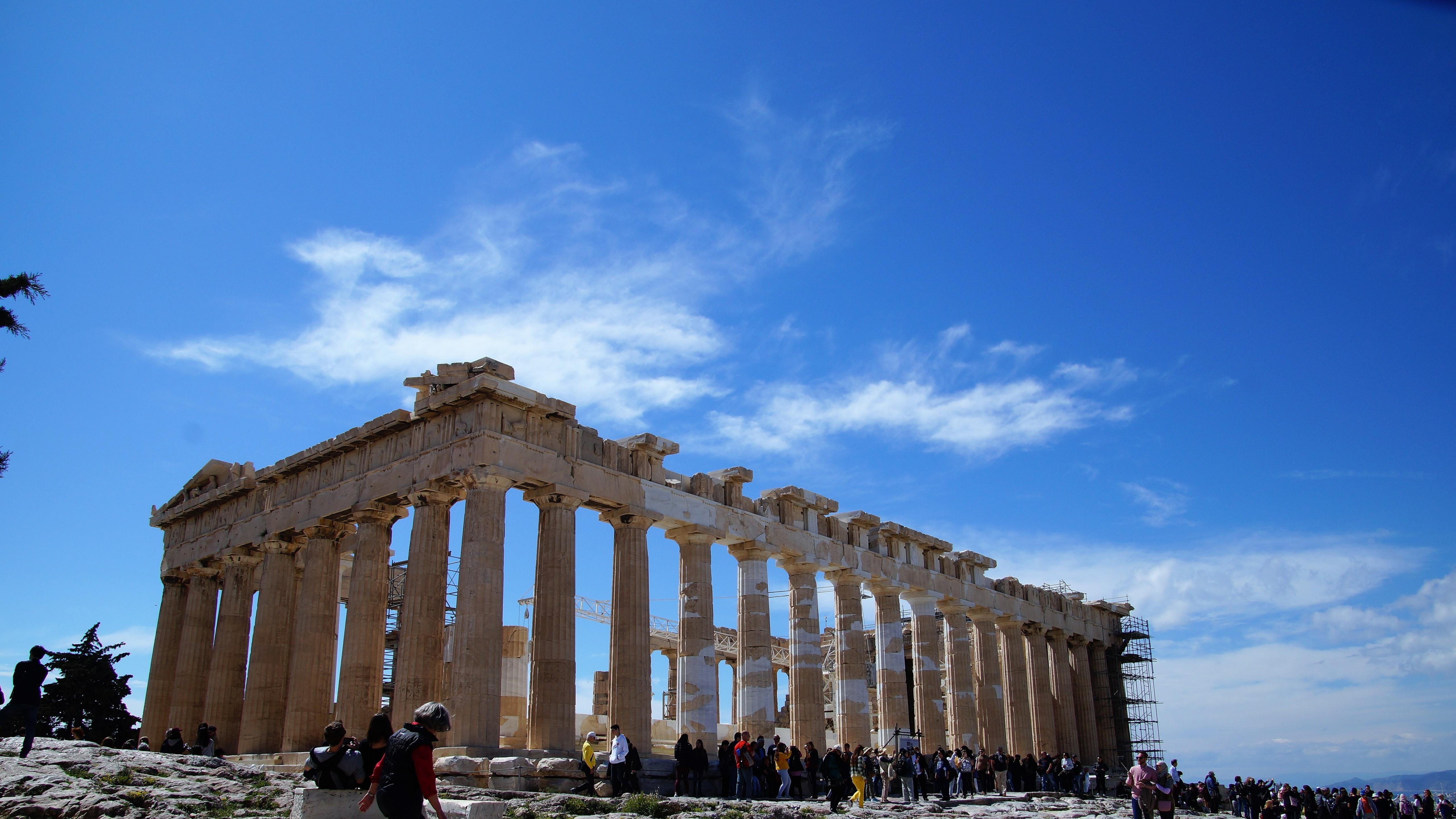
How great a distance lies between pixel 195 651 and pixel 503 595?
13.5m

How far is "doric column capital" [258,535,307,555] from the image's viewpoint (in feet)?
98.4

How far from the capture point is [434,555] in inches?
1008

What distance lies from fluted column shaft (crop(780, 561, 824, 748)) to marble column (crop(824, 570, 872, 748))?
0.88m

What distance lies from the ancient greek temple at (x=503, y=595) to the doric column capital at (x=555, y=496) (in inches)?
2.3

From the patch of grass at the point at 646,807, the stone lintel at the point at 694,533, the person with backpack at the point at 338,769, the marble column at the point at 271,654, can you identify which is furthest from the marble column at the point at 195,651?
the person with backpack at the point at 338,769

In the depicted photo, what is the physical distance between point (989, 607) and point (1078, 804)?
11.6 metres

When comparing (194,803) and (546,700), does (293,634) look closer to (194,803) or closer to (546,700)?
(546,700)

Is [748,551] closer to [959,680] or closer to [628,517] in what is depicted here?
[628,517]

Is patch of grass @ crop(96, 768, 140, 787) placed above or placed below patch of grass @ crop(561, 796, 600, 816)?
above

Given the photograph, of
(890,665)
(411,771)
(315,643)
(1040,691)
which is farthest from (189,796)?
(1040,691)

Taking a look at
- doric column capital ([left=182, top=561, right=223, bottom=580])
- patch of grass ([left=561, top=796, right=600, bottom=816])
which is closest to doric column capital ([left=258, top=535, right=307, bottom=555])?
doric column capital ([left=182, top=561, right=223, bottom=580])

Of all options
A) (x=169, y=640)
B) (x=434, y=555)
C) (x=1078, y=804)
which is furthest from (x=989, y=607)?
(x=169, y=640)

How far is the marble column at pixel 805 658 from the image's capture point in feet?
104

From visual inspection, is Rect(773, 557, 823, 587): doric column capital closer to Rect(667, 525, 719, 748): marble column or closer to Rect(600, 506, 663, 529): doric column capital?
Rect(667, 525, 719, 748): marble column
